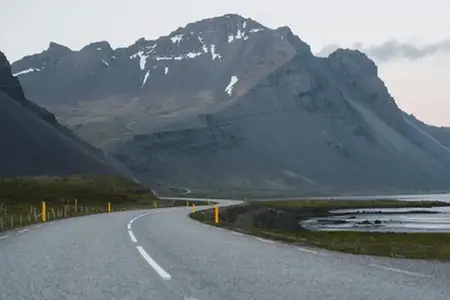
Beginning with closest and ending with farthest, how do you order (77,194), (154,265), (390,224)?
(154,265) < (390,224) < (77,194)

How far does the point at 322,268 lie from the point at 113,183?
143318 millimetres

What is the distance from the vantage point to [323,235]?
2216 inches

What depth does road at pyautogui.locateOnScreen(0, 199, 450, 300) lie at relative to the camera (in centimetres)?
1182

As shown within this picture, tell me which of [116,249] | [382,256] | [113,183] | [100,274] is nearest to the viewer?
[100,274]

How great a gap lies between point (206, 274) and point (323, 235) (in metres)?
43.0

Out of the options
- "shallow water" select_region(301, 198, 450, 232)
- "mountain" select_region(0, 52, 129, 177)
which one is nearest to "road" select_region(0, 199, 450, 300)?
"shallow water" select_region(301, 198, 450, 232)

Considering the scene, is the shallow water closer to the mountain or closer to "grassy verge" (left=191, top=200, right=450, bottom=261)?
"grassy verge" (left=191, top=200, right=450, bottom=261)

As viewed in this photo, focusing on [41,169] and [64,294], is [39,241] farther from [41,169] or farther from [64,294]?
[41,169]

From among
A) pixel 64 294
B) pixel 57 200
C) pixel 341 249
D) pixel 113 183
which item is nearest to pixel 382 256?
pixel 341 249

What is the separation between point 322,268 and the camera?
621 inches

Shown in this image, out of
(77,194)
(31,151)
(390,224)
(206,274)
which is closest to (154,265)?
(206,274)

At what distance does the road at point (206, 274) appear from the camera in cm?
1182

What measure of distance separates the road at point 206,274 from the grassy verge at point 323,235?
2600 mm

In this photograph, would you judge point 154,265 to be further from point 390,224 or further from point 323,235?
point 390,224
